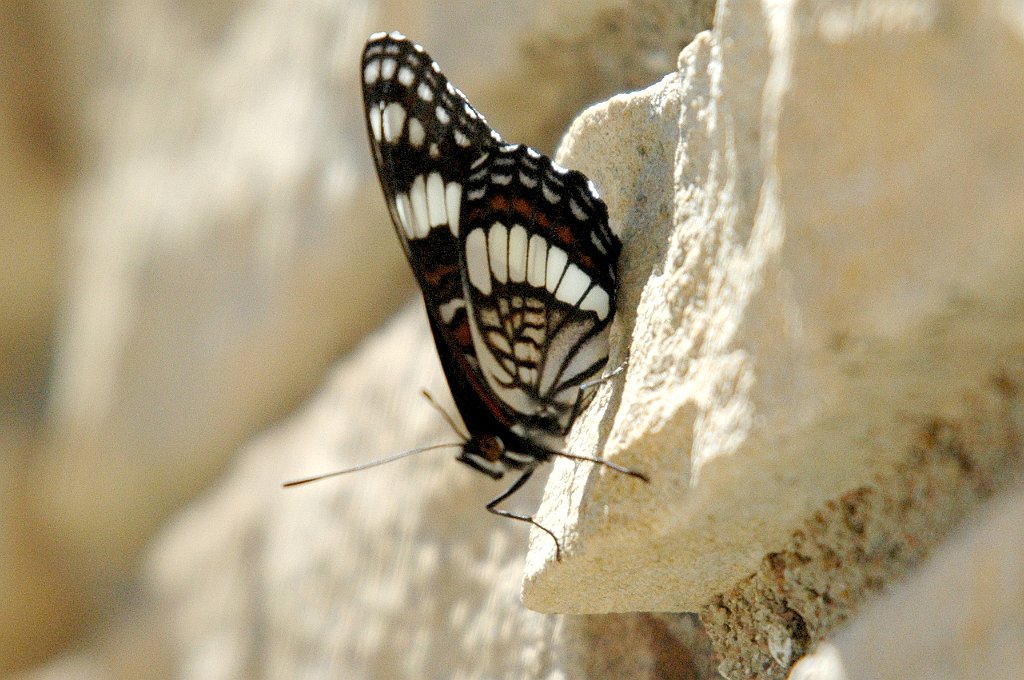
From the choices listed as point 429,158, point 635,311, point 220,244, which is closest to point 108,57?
point 220,244

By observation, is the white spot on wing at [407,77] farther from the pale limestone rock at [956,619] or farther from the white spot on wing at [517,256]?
the pale limestone rock at [956,619]

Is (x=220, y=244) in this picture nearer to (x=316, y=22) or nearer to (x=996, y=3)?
(x=316, y=22)

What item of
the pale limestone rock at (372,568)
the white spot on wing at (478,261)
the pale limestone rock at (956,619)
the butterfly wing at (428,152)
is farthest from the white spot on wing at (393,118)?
the pale limestone rock at (956,619)

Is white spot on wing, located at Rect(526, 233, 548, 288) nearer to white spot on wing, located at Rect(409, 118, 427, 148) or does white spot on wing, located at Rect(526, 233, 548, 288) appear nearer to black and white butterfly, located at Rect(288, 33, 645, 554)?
black and white butterfly, located at Rect(288, 33, 645, 554)

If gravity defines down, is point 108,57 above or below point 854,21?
above

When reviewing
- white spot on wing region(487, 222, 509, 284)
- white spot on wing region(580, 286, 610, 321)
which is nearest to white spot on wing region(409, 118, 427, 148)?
white spot on wing region(487, 222, 509, 284)

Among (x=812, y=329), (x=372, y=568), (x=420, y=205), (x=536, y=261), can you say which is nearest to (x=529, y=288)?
(x=536, y=261)
